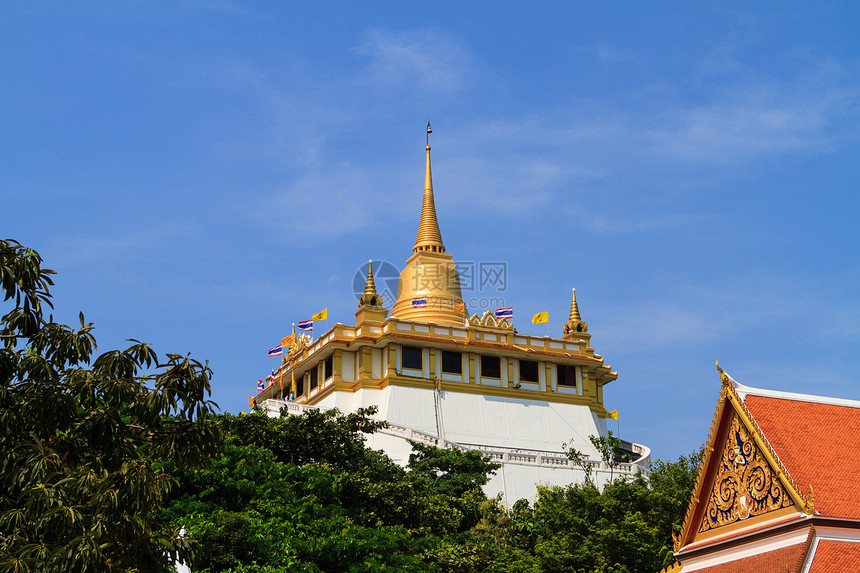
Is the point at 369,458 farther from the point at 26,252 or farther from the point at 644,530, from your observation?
the point at 26,252

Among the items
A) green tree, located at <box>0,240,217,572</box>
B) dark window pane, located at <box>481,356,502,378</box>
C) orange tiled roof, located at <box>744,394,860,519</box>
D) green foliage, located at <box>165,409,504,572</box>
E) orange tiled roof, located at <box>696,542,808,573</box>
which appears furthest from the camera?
dark window pane, located at <box>481,356,502,378</box>

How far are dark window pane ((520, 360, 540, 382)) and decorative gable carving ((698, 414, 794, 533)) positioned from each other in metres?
36.4

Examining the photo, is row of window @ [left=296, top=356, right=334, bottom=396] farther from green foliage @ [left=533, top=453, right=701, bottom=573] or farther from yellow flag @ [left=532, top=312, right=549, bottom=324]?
green foliage @ [left=533, top=453, right=701, bottom=573]

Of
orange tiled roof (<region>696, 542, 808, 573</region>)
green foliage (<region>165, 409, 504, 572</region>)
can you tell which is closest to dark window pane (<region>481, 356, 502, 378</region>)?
green foliage (<region>165, 409, 504, 572</region>)

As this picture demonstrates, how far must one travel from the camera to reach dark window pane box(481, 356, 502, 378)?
58.1 m

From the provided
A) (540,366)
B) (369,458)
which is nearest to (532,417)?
(540,366)

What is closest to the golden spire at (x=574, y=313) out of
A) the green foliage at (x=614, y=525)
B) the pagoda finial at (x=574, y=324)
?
the pagoda finial at (x=574, y=324)

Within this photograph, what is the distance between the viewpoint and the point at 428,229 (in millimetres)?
66375

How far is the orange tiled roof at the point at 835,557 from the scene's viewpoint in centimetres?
1930

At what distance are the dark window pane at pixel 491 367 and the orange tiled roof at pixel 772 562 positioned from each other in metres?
36.6

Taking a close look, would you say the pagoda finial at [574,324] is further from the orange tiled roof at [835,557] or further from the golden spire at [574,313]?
the orange tiled roof at [835,557]

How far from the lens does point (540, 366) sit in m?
59.4

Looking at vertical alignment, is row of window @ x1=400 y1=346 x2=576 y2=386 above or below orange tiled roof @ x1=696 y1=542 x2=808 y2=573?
above

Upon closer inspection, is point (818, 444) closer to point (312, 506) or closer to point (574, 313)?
point (312, 506)
